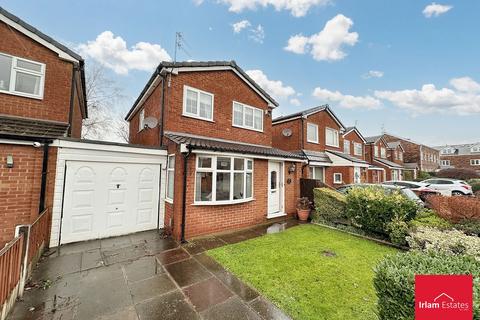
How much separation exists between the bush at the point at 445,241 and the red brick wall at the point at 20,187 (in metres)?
9.86

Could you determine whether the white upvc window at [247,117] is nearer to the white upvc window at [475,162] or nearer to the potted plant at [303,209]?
the potted plant at [303,209]

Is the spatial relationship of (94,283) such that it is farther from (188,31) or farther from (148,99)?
(188,31)

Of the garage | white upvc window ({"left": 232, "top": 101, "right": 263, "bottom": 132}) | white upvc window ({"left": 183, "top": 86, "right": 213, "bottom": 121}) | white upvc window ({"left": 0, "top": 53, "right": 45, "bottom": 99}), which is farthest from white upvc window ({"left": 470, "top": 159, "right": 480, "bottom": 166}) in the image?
white upvc window ({"left": 0, "top": 53, "right": 45, "bottom": 99})

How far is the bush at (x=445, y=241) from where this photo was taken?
4.53m

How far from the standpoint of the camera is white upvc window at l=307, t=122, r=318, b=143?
56.2ft

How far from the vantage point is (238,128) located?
10602 millimetres

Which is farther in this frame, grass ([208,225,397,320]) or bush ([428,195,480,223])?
bush ([428,195,480,223])

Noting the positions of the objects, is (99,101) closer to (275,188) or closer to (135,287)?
(275,188)

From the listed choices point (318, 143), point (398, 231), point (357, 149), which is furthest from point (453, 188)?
point (398, 231)

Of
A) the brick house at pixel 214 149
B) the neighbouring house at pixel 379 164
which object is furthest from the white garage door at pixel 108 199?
the neighbouring house at pixel 379 164

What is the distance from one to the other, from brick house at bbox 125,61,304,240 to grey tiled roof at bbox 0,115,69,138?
314 cm

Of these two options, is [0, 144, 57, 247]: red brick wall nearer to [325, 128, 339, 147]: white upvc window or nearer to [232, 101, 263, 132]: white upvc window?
[232, 101, 263, 132]: white upvc window

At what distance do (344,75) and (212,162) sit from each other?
49.1 ft

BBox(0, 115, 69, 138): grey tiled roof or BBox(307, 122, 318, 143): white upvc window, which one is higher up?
BBox(307, 122, 318, 143): white upvc window
